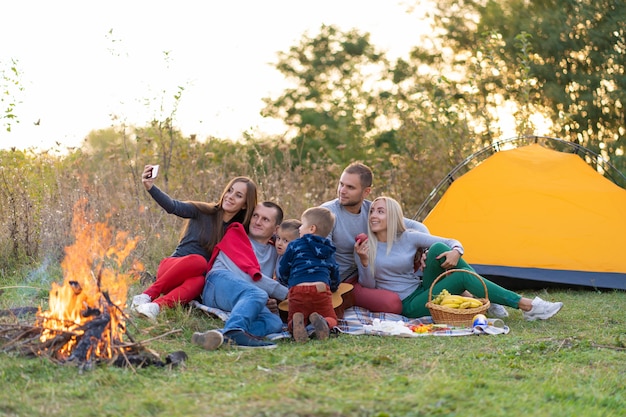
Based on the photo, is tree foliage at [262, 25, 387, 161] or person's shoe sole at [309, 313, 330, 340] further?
tree foliage at [262, 25, 387, 161]

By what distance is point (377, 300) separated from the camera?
6.33m

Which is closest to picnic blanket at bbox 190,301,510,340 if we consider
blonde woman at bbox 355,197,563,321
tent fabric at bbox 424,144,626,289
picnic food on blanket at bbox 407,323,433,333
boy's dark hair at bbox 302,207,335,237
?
picnic food on blanket at bbox 407,323,433,333

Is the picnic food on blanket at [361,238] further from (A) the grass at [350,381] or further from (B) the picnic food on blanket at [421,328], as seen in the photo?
(A) the grass at [350,381]

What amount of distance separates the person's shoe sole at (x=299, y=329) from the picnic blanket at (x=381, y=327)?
0.09 m

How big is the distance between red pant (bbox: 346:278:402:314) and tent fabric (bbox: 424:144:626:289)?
2168mm

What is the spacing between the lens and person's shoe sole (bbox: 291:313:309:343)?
5.30 meters

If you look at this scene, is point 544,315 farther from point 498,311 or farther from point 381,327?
point 381,327

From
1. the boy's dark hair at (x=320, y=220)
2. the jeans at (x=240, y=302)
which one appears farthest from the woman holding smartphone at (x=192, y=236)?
the boy's dark hair at (x=320, y=220)

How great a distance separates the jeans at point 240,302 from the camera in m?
5.29

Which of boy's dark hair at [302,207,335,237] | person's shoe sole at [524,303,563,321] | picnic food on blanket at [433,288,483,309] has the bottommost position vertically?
person's shoe sole at [524,303,563,321]

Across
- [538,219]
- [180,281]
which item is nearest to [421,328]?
[180,281]

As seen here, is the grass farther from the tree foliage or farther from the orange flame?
the tree foliage

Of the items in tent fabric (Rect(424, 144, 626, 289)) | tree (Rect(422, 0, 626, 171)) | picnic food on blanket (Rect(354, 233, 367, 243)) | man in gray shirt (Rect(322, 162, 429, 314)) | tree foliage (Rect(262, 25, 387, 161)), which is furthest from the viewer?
tree foliage (Rect(262, 25, 387, 161))

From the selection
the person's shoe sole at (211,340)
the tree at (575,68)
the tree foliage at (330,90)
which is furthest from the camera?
the tree foliage at (330,90)
